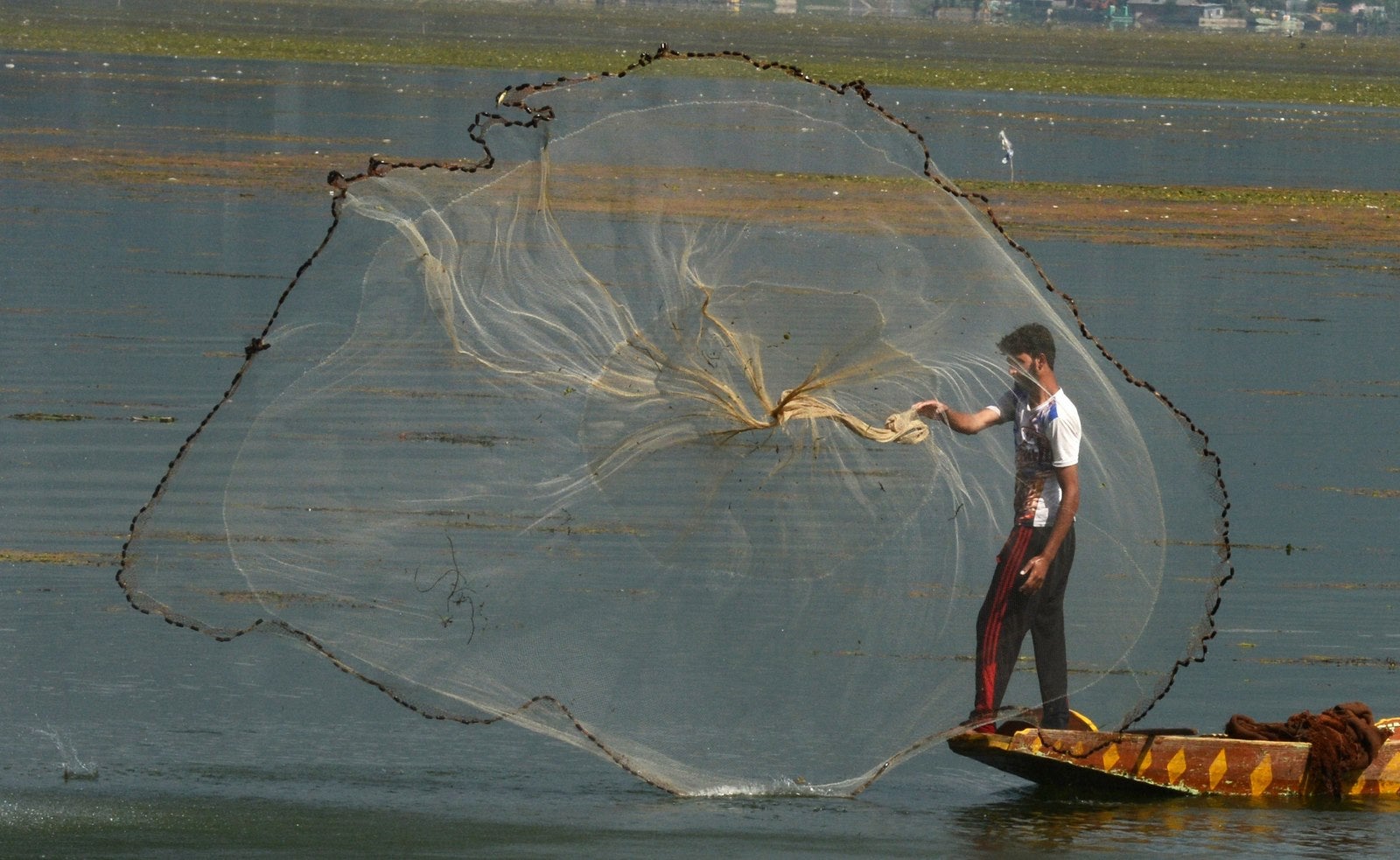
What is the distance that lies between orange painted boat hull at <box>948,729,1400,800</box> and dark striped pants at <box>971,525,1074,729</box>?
207 millimetres

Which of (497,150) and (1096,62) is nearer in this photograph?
(497,150)

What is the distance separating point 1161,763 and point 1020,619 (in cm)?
100

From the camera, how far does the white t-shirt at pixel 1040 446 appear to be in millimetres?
9445

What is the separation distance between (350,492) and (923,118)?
164 feet

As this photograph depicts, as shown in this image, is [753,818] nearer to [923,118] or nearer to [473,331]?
[473,331]

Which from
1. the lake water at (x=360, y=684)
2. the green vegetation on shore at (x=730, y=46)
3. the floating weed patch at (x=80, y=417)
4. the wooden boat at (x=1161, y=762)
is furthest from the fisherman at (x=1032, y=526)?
the green vegetation on shore at (x=730, y=46)

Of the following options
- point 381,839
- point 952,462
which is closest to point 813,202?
point 952,462

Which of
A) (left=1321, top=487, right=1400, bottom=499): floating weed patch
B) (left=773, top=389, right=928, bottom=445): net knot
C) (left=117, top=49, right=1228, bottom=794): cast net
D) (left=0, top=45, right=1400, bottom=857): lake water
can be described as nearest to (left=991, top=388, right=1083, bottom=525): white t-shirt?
(left=117, top=49, right=1228, bottom=794): cast net

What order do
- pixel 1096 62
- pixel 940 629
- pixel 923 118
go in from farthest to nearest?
pixel 1096 62 < pixel 923 118 < pixel 940 629

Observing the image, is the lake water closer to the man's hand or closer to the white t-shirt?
Result: the man's hand

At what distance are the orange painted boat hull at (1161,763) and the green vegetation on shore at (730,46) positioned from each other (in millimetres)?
61453

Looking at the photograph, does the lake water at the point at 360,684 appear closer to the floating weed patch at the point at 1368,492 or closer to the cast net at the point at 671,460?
the floating weed patch at the point at 1368,492

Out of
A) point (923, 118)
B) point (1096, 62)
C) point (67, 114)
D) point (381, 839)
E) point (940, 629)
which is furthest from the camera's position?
point (1096, 62)

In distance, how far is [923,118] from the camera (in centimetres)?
5812
